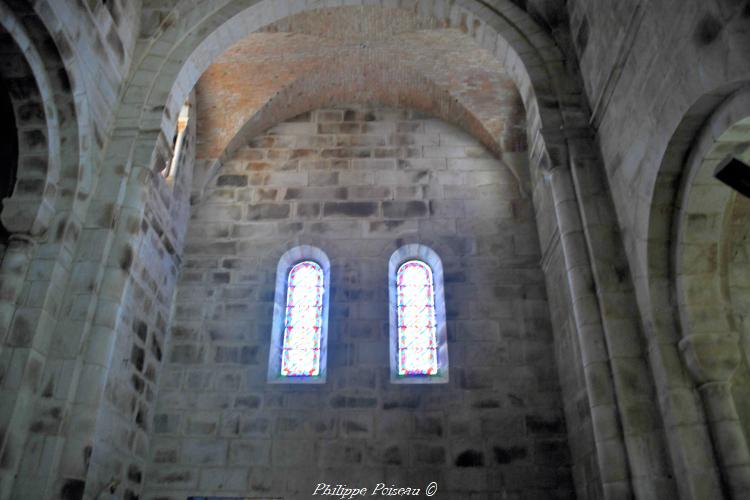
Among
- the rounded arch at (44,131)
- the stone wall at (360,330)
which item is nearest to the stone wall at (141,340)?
the stone wall at (360,330)

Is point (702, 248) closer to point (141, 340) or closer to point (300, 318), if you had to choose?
point (300, 318)

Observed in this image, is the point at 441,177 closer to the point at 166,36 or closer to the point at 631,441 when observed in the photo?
the point at 166,36

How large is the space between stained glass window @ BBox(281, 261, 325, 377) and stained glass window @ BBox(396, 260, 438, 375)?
994 mm

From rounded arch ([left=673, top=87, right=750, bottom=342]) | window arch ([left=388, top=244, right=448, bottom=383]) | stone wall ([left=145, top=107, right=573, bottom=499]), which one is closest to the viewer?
rounded arch ([left=673, top=87, right=750, bottom=342])

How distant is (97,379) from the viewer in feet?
15.0

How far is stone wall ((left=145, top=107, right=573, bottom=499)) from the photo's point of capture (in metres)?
6.36

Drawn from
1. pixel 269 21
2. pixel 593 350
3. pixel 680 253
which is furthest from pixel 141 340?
pixel 680 253

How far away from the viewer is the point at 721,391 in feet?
13.4

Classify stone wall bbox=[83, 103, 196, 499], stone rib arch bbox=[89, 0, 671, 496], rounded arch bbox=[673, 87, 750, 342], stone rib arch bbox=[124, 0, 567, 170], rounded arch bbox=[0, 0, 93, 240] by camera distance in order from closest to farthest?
1. rounded arch bbox=[673, 87, 750, 342]
2. rounded arch bbox=[0, 0, 93, 240]
3. stone rib arch bbox=[89, 0, 671, 496]
4. stone wall bbox=[83, 103, 196, 499]
5. stone rib arch bbox=[124, 0, 567, 170]

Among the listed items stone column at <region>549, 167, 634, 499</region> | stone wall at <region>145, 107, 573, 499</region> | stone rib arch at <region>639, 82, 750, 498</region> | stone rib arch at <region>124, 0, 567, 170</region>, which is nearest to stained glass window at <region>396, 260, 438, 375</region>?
stone wall at <region>145, 107, 573, 499</region>

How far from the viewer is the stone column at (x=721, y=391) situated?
12.8ft

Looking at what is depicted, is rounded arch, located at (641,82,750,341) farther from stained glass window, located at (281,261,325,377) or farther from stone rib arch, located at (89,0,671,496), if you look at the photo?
stained glass window, located at (281,261,325,377)

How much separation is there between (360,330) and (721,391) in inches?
156

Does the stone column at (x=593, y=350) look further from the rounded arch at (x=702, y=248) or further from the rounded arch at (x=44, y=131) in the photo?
the rounded arch at (x=44, y=131)
